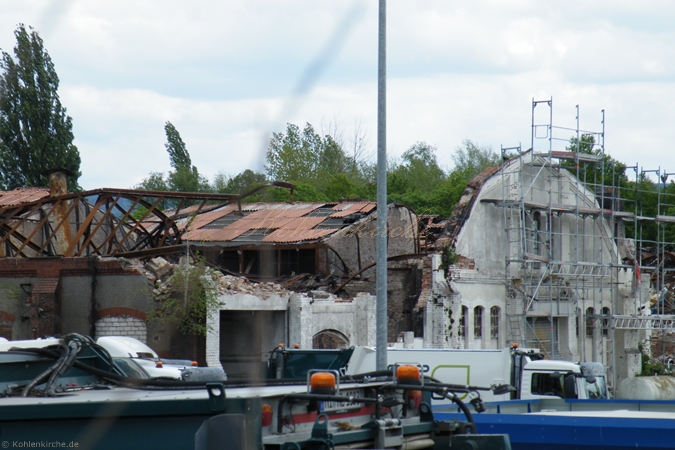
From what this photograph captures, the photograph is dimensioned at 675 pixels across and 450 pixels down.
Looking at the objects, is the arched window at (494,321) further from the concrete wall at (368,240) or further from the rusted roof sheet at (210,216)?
the rusted roof sheet at (210,216)

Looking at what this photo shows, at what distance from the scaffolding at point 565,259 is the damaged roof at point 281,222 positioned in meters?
5.68

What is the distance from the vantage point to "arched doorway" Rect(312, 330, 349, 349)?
2573 cm

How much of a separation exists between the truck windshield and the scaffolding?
475 inches

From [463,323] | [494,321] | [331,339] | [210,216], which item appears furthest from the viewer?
[210,216]

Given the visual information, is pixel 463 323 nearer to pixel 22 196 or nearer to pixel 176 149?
pixel 22 196

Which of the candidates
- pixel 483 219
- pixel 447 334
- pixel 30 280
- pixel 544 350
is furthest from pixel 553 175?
pixel 30 280

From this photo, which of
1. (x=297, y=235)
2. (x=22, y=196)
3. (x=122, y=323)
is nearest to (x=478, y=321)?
(x=297, y=235)

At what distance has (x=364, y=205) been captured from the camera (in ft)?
112

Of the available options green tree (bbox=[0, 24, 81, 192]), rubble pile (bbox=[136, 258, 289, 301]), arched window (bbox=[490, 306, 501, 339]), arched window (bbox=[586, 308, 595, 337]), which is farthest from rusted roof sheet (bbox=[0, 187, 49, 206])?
green tree (bbox=[0, 24, 81, 192])

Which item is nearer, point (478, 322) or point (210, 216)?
point (478, 322)

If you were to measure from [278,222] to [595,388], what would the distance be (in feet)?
54.3

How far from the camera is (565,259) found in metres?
34.2

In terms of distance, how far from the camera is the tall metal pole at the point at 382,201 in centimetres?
1402

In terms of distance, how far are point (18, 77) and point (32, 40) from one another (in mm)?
112
